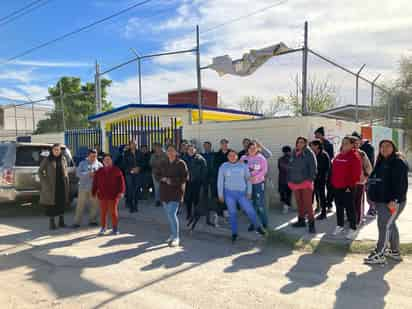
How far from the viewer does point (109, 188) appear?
7.11 meters

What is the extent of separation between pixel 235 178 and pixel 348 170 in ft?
6.27

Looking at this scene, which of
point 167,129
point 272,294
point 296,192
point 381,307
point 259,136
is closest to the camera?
point 381,307

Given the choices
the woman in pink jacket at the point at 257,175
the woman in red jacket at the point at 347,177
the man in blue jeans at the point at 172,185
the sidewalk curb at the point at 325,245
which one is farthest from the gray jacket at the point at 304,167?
the man in blue jeans at the point at 172,185

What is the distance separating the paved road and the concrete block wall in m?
3.02

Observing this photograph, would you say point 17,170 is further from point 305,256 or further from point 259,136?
point 305,256

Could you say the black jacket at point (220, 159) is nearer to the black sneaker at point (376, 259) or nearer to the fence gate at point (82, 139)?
the black sneaker at point (376, 259)

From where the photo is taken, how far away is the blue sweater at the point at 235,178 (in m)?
6.45

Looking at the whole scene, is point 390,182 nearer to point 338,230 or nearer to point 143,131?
point 338,230

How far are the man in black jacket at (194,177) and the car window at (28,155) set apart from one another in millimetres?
3786

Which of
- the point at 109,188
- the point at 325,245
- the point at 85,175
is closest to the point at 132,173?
the point at 85,175

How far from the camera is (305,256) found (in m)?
5.83

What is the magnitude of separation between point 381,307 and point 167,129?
29.4 feet

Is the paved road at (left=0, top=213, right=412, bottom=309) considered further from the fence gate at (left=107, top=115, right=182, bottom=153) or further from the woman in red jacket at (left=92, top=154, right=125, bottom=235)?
the fence gate at (left=107, top=115, right=182, bottom=153)

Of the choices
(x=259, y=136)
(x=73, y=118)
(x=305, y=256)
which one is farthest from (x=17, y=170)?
(x=73, y=118)
